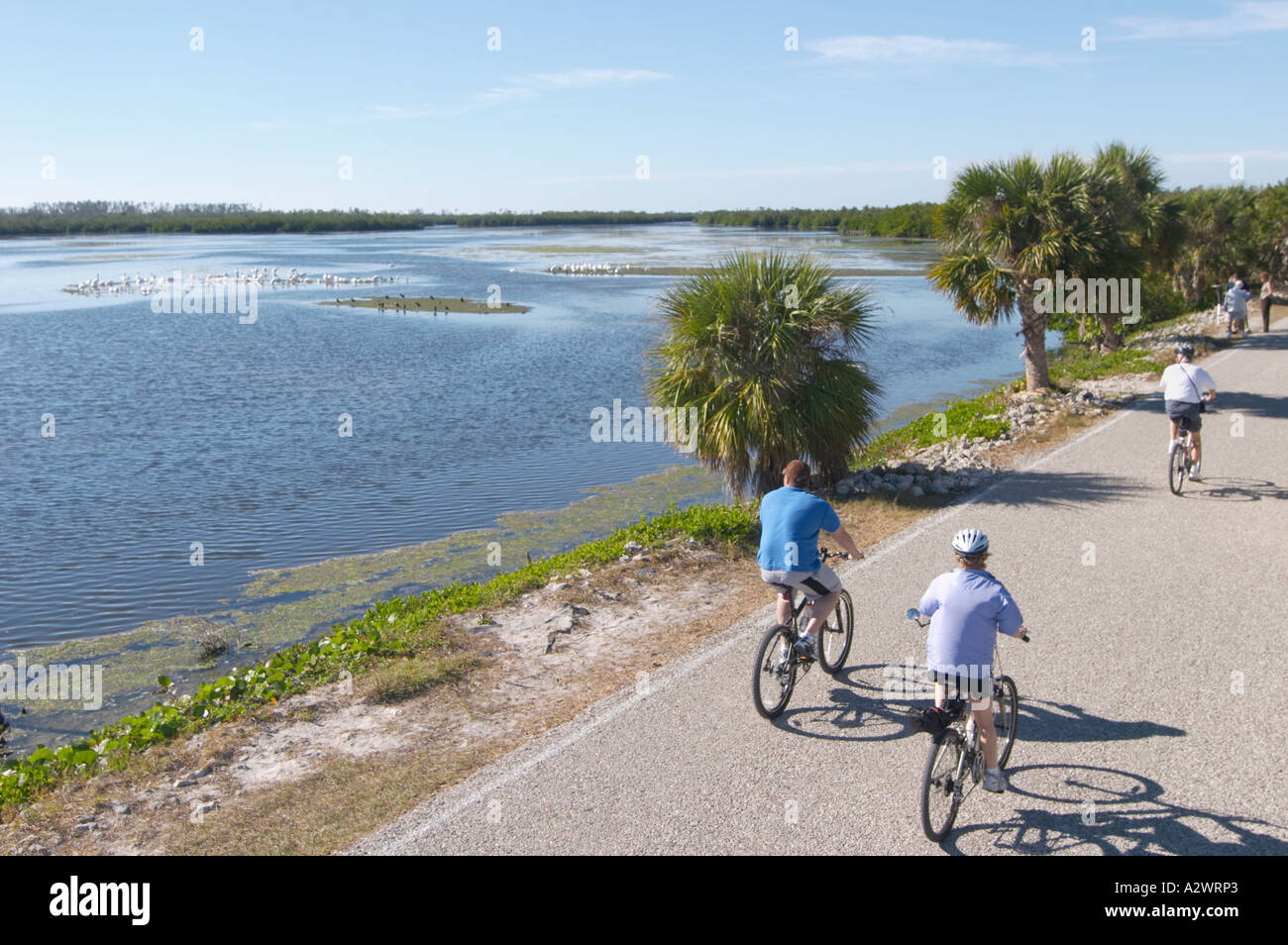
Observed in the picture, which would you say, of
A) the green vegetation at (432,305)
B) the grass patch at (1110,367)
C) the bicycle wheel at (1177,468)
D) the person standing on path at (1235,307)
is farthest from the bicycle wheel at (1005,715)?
the green vegetation at (432,305)

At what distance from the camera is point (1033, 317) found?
72.8ft

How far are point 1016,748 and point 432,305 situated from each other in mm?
51701

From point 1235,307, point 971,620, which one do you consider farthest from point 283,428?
point 1235,307

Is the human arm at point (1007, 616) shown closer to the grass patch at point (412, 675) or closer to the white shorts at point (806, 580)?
the white shorts at point (806, 580)

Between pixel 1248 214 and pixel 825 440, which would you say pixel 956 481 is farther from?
pixel 1248 214

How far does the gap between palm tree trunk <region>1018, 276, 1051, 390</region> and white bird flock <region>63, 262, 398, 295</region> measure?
5478 cm

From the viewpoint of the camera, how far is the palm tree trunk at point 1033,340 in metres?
21.8

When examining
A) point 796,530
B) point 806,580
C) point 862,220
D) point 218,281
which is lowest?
point 806,580

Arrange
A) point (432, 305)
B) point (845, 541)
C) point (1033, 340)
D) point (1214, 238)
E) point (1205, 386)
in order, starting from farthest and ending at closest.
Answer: point (432, 305), point (1214, 238), point (1033, 340), point (1205, 386), point (845, 541)

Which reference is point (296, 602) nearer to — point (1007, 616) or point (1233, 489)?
point (1007, 616)

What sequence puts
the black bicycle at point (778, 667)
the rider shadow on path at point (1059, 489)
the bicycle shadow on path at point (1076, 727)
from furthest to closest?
the rider shadow on path at point (1059, 489), the black bicycle at point (778, 667), the bicycle shadow on path at point (1076, 727)

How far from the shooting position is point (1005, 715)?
6637 millimetres

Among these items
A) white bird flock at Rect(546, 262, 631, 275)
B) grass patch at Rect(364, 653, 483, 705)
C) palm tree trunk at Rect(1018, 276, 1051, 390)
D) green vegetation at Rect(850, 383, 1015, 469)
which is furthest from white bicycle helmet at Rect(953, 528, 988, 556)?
white bird flock at Rect(546, 262, 631, 275)

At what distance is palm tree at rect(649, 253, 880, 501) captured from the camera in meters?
14.2
